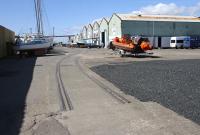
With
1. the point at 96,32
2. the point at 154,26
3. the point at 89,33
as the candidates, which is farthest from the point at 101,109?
the point at 89,33

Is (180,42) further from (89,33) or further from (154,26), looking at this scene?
(89,33)

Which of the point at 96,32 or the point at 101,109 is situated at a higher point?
the point at 96,32

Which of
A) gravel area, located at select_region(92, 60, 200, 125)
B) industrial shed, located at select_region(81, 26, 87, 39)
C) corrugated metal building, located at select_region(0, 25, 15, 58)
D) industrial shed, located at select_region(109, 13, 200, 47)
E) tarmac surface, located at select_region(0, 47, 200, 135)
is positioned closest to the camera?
tarmac surface, located at select_region(0, 47, 200, 135)

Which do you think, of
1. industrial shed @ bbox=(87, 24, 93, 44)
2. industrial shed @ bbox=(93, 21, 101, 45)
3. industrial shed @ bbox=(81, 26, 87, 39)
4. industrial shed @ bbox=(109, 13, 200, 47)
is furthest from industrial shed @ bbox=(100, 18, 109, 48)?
industrial shed @ bbox=(81, 26, 87, 39)

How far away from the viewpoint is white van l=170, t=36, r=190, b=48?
7294 cm

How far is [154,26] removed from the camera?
8506cm

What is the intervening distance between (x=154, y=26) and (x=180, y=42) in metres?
11.6

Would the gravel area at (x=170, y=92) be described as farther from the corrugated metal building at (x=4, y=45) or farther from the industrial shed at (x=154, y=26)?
the industrial shed at (x=154, y=26)

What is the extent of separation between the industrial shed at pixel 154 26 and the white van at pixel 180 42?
187 inches

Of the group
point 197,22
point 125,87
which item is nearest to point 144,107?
point 125,87

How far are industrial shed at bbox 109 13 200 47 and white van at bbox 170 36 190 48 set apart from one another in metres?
4.74

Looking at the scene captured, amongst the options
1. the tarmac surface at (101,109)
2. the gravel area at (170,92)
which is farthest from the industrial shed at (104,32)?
the tarmac surface at (101,109)

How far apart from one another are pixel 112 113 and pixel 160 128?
6.45ft

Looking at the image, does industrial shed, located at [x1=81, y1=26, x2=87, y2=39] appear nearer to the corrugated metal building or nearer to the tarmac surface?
the corrugated metal building
